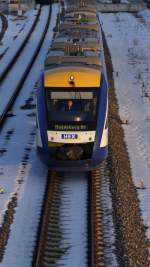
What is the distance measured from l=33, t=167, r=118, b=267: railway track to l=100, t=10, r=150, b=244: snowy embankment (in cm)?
96

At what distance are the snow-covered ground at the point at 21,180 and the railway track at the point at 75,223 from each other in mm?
274

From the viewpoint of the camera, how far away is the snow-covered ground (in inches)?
451

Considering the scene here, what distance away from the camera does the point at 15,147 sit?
680 inches

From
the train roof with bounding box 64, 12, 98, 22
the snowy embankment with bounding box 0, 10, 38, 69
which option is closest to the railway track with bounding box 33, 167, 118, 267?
the train roof with bounding box 64, 12, 98, 22

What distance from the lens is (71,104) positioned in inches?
586

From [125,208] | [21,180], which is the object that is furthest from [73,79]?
[125,208]

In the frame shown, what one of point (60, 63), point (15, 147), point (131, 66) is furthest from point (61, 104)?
point (131, 66)

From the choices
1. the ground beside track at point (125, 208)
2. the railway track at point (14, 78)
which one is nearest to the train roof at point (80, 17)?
the railway track at point (14, 78)

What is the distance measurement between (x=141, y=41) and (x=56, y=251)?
29.4m

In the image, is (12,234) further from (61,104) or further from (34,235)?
(61,104)

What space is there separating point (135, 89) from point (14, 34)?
2046 centimetres

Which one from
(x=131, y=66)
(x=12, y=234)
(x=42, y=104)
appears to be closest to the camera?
(x=12, y=234)

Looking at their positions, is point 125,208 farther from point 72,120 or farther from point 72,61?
point 72,61

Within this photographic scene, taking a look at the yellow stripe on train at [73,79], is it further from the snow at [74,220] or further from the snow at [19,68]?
the snow at [19,68]
